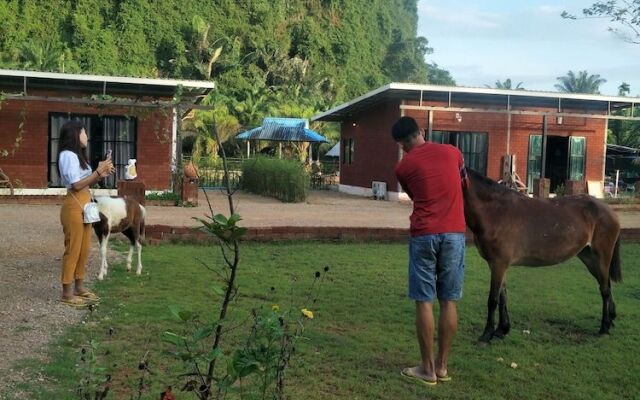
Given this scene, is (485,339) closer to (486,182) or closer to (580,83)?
(486,182)

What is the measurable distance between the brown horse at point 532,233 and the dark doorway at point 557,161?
18.3 metres

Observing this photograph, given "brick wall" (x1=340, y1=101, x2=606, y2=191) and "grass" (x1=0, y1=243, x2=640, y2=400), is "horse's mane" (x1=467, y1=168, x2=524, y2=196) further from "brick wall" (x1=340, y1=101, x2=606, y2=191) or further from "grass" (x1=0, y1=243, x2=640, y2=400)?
"brick wall" (x1=340, y1=101, x2=606, y2=191)

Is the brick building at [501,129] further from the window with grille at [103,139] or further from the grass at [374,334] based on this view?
the grass at [374,334]

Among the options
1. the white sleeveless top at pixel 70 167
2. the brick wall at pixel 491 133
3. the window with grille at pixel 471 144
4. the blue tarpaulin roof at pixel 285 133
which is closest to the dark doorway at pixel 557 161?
the brick wall at pixel 491 133

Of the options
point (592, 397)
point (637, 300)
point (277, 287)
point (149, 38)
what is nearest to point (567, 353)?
point (592, 397)

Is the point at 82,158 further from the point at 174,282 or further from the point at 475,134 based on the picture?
the point at 475,134

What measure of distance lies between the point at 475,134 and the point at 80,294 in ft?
58.2

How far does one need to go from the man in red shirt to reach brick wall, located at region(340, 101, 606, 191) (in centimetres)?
1719

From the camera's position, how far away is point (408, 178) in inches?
170

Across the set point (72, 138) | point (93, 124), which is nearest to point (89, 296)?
point (72, 138)

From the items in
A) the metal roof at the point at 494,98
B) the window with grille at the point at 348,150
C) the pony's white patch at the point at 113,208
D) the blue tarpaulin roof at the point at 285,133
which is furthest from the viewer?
the blue tarpaulin roof at the point at 285,133

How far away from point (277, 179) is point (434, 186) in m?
16.8

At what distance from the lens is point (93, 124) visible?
18891 mm

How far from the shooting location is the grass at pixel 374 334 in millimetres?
4164
